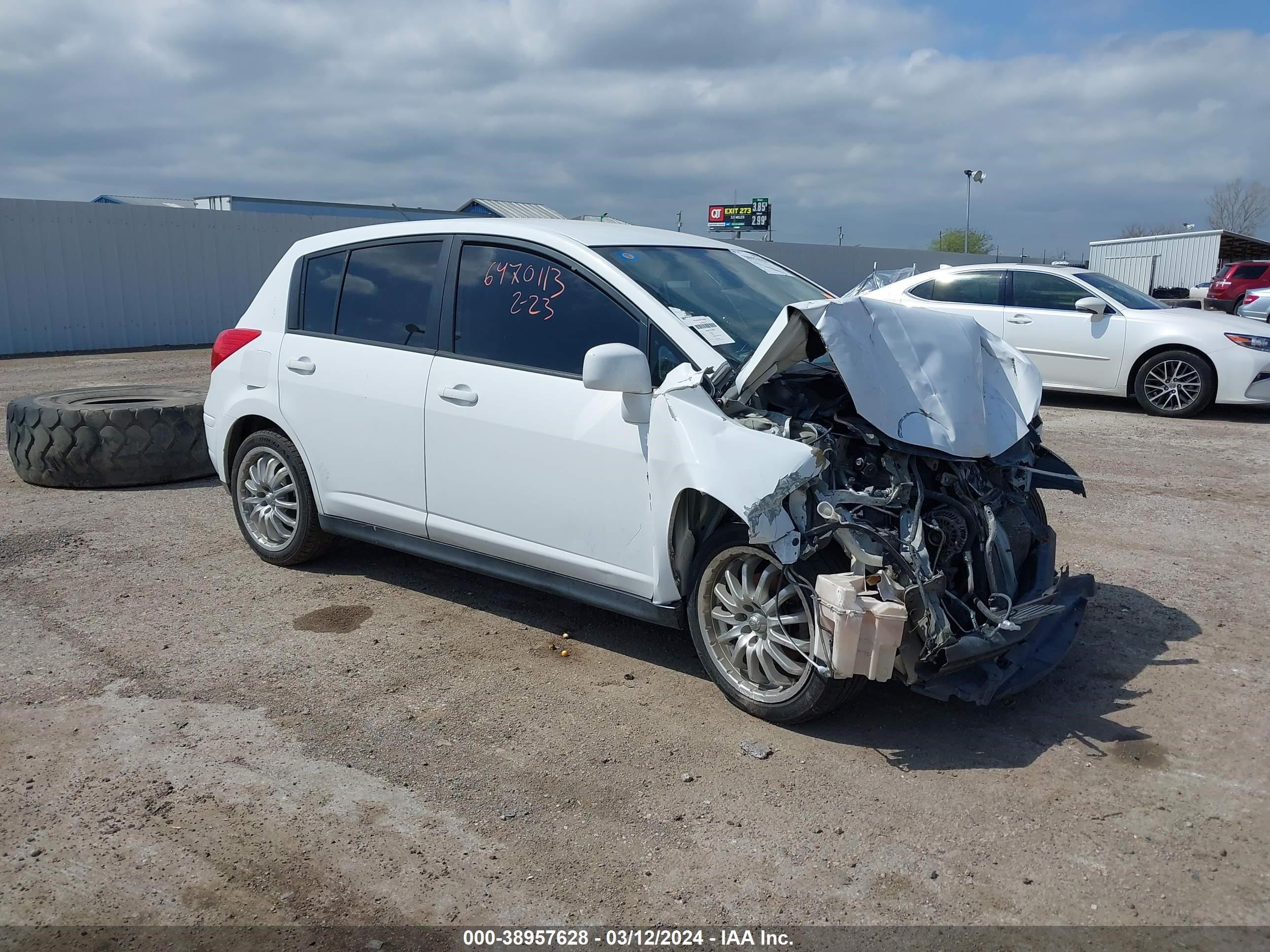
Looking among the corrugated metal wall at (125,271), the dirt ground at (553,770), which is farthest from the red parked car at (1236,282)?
the dirt ground at (553,770)

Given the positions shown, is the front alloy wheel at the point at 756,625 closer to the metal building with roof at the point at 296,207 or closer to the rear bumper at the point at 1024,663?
the rear bumper at the point at 1024,663

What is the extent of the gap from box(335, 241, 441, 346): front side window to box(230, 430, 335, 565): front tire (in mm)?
801

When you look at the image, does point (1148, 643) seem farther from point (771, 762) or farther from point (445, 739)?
point (445, 739)

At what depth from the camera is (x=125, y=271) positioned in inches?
768

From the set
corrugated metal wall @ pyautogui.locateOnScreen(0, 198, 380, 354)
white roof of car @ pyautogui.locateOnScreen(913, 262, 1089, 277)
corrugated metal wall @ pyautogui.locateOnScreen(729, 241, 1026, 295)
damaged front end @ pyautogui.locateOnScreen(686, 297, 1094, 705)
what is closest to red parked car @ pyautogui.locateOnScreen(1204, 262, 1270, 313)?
corrugated metal wall @ pyautogui.locateOnScreen(729, 241, 1026, 295)

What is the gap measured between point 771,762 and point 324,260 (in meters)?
3.61

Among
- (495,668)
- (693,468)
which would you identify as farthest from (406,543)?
(693,468)

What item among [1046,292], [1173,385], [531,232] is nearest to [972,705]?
[531,232]

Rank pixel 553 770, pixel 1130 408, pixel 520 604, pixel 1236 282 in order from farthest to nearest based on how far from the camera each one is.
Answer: pixel 1236 282 < pixel 1130 408 < pixel 520 604 < pixel 553 770

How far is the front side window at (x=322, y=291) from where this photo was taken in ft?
17.9

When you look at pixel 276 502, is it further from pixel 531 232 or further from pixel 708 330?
pixel 708 330

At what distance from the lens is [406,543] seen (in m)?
5.14

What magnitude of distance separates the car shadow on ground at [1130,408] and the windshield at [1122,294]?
1100 millimetres

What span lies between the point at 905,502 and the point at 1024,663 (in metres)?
0.82
